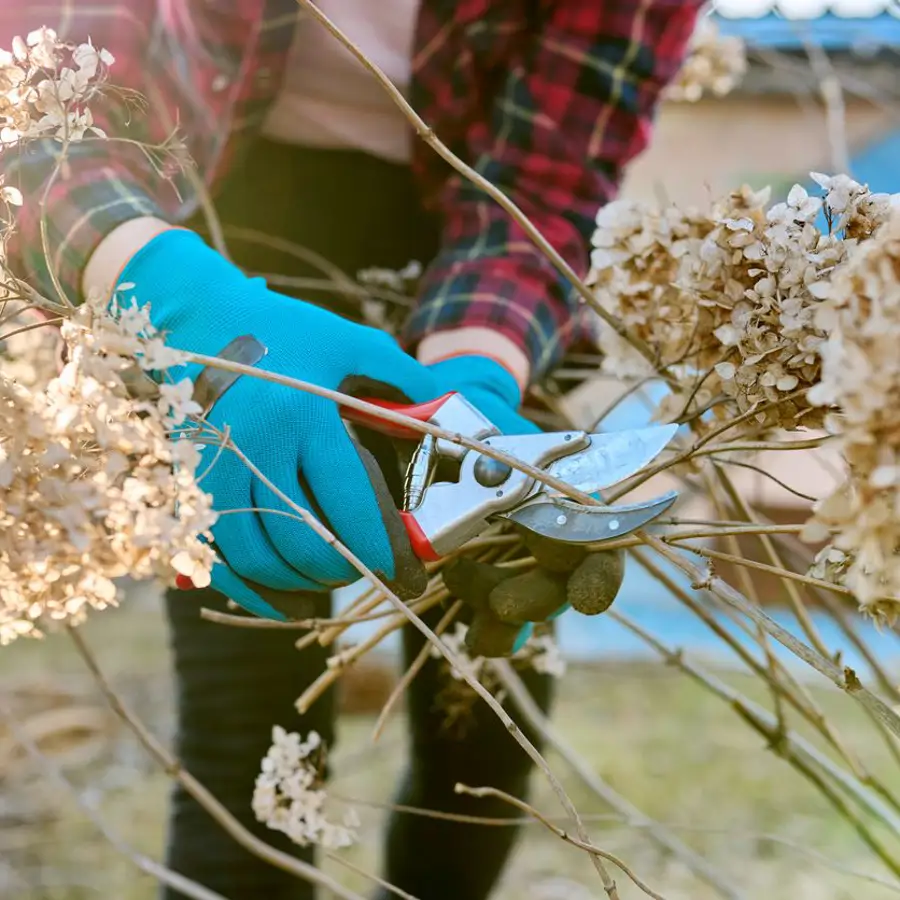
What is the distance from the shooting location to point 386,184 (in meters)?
1.06

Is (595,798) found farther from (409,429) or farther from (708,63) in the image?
(409,429)

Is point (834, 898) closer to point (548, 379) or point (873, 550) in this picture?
point (548, 379)

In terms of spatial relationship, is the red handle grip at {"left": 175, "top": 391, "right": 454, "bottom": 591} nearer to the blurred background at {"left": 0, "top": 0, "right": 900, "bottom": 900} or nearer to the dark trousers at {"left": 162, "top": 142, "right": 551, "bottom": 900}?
the blurred background at {"left": 0, "top": 0, "right": 900, "bottom": 900}

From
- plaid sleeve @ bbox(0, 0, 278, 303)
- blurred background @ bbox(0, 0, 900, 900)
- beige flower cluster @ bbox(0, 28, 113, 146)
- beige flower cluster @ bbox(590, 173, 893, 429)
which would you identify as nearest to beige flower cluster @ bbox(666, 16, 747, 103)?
blurred background @ bbox(0, 0, 900, 900)

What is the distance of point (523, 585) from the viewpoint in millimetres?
597

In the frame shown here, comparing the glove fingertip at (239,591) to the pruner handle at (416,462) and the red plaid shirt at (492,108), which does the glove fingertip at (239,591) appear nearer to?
the pruner handle at (416,462)

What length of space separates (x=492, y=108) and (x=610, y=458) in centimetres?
55

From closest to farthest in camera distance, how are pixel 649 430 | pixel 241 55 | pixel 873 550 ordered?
pixel 873 550 < pixel 649 430 < pixel 241 55

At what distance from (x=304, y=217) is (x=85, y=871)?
1.17 meters

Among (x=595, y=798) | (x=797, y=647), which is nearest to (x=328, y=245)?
(x=797, y=647)

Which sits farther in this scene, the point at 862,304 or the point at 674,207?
the point at 674,207

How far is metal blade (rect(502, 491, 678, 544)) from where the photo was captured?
52 centimetres

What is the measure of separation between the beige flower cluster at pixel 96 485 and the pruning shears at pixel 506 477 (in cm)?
17

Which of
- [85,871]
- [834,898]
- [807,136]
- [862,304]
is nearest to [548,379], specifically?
[862,304]
